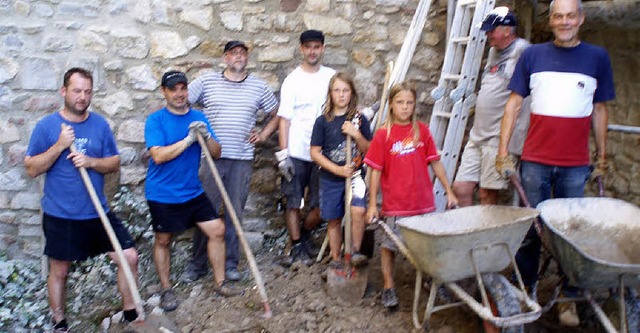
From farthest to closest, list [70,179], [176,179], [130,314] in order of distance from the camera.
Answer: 1. [176,179]
2. [130,314]
3. [70,179]

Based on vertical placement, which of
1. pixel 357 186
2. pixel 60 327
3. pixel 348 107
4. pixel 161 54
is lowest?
pixel 60 327

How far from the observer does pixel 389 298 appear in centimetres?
402

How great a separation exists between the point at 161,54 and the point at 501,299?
10.8 feet

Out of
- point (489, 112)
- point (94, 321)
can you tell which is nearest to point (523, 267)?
point (489, 112)

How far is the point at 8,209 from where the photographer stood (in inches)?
190

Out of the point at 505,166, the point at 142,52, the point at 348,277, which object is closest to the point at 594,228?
the point at 505,166

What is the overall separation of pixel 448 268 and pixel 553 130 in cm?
122

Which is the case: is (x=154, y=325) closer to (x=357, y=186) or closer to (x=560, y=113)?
(x=357, y=186)

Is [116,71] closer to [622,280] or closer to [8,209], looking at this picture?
[8,209]

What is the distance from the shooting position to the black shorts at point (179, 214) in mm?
4285

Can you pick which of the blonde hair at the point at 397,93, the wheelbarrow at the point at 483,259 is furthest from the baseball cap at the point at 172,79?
the wheelbarrow at the point at 483,259

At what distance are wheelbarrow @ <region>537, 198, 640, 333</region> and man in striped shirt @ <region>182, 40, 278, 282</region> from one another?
2265 mm

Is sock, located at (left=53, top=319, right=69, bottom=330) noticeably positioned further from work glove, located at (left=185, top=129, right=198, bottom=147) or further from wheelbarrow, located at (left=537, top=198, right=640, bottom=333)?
wheelbarrow, located at (left=537, top=198, right=640, bottom=333)

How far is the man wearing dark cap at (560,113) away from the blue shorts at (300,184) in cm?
153
